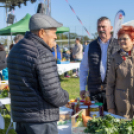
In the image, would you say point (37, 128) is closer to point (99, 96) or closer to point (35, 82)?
point (35, 82)

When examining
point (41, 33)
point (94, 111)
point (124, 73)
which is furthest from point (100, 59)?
point (41, 33)

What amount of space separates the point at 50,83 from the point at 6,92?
2.78 m

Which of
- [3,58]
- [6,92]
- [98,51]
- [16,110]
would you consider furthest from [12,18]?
[16,110]

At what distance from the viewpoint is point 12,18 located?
492 inches

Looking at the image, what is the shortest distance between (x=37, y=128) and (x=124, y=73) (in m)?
0.93

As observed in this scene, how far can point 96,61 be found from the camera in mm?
2490

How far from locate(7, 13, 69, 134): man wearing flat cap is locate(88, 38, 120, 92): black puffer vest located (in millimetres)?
955

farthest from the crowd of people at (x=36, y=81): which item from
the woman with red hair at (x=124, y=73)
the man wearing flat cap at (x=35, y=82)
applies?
the woman with red hair at (x=124, y=73)

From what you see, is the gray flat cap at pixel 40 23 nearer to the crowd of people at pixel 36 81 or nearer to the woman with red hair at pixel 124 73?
the crowd of people at pixel 36 81

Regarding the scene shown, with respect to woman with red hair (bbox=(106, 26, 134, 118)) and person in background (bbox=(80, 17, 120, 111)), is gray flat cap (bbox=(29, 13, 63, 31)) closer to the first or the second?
woman with red hair (bbox=(106, 26, 134, 118))

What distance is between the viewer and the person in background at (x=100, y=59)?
2.47m

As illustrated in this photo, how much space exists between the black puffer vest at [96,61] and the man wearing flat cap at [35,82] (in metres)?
0.96

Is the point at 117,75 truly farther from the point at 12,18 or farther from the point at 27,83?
the point at 12,18

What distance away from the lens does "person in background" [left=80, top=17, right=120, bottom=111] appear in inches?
97.3
